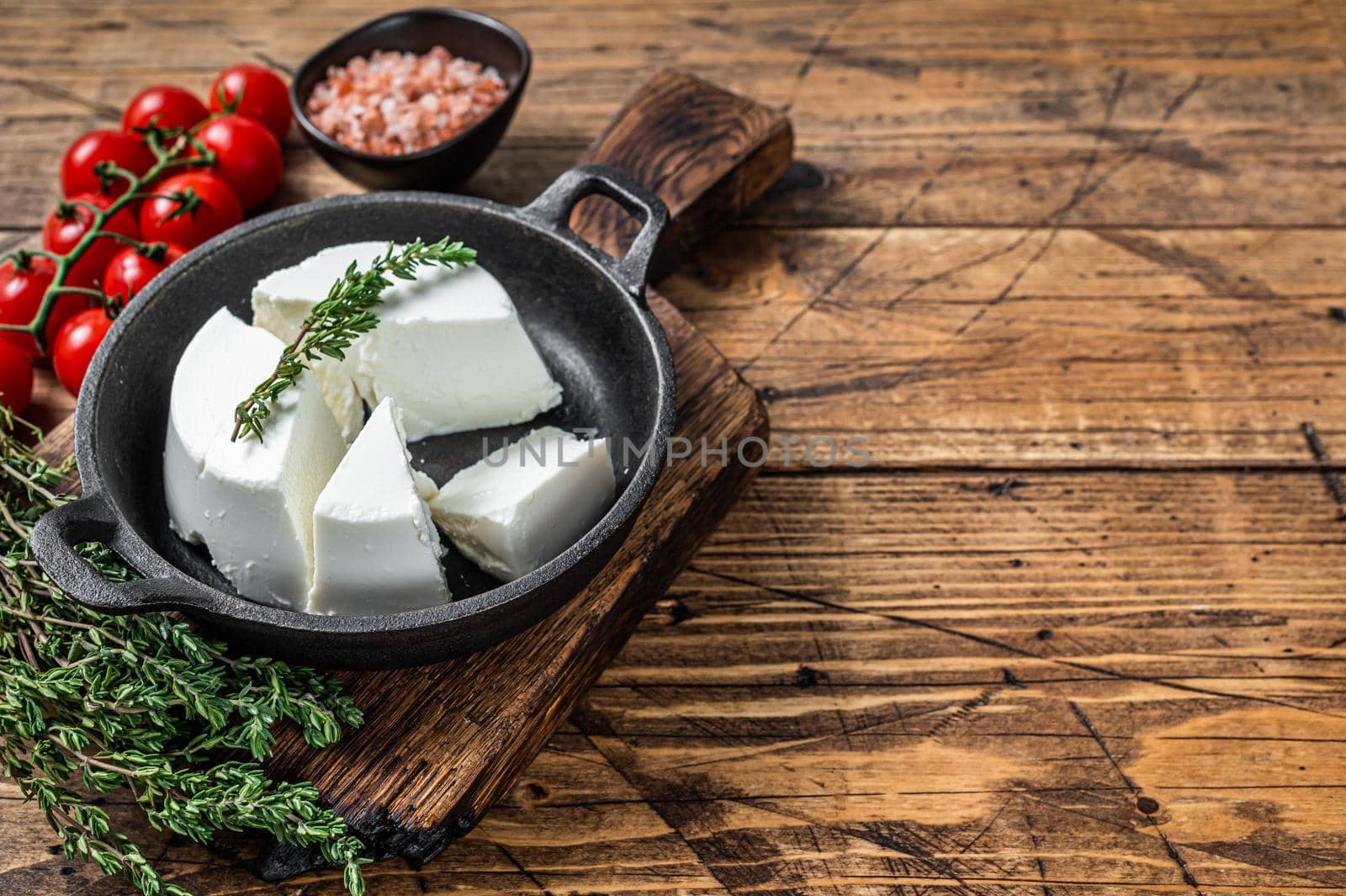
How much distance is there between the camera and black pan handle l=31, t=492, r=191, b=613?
50.0 inches

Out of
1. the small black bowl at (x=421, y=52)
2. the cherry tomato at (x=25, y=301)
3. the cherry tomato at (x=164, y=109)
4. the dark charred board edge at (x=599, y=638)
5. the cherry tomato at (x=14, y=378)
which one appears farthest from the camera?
the cherry tomato at (x=164, y=109)

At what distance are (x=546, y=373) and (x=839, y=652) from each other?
60 cm

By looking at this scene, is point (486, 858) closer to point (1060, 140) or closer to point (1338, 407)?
point (1338, 407)

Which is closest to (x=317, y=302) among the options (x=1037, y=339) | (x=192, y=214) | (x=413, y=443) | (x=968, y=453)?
(x=413, y=443)

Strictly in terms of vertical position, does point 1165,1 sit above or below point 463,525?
above

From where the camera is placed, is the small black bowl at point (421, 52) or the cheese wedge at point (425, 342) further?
the small black bowl at point (421, 52)

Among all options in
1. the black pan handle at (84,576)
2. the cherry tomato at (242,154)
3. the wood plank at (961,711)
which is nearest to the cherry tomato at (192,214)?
the cherry tomato at (242,154)

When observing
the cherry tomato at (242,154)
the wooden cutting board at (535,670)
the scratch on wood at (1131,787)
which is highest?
the cherry tomato at (242,154)

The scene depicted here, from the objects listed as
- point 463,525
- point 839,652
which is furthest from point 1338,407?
point 463,525

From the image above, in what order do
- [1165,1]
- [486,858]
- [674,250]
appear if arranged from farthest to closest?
[1165,1] < [674,250] < [486,858]

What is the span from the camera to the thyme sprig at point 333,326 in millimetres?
1451

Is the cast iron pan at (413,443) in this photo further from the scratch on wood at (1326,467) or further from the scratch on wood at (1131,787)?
the scratch on wood at (1326,467)

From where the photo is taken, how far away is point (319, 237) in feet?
5.95

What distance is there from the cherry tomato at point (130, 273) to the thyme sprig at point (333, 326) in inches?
18.5
